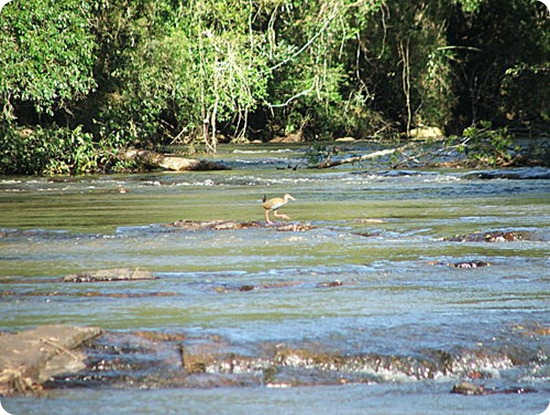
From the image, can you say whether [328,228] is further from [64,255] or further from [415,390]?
[415,390]

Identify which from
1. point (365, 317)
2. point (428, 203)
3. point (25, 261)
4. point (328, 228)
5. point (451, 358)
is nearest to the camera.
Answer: point (451, 358)

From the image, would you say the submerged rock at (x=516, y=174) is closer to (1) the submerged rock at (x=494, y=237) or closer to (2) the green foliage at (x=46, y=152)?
(2) the green foliage at (x=46, y=152)

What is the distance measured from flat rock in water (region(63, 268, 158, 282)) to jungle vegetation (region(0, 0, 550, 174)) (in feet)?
40.6

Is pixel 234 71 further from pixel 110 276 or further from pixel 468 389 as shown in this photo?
pixel 468 389

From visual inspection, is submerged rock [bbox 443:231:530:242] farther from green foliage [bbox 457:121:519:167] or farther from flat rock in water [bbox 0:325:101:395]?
green foliage [bbox 457:121:519:167]

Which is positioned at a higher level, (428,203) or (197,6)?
(197,6)

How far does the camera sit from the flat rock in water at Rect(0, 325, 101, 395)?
20.9 ft

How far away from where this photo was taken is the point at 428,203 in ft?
56.2

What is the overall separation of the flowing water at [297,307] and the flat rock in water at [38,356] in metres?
0.15

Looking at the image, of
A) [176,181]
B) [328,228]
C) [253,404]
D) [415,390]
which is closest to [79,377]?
[253,404]

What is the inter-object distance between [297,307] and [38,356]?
86.8 inches

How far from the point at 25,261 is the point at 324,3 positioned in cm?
1579

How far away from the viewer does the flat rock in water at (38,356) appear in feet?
20.9

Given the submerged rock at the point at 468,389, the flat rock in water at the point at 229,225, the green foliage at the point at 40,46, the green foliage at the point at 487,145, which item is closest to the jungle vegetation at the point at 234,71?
the green foliage at the point at 40,46
